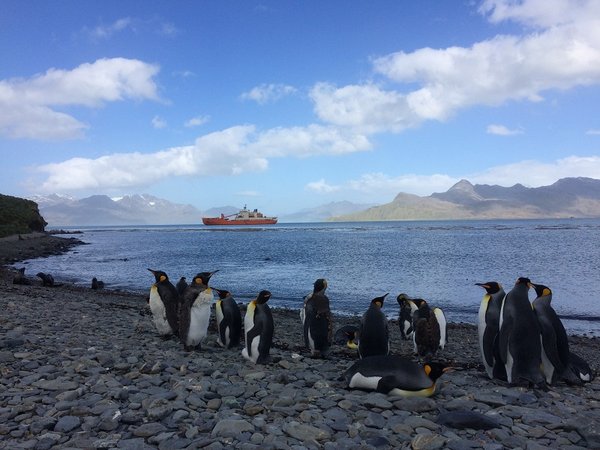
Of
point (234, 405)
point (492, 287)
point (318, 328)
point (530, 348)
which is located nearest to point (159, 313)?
point (318, 328)

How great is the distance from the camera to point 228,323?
7738mm

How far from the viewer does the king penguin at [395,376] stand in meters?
5.05

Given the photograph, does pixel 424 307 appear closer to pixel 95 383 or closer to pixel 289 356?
pixel 289 356

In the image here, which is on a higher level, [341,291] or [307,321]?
[307,321]

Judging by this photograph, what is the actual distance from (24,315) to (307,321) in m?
5.63

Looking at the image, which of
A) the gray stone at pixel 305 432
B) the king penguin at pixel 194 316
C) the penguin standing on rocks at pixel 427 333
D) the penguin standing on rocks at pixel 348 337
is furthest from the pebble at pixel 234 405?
the penguin standing on rocks at pixel 348 337

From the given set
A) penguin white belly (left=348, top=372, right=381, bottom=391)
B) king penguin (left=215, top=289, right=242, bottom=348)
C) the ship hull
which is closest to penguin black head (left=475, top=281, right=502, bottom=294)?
penguin white belly (left=348, top=372, right=381, bottom=391)

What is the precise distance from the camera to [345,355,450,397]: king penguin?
505 cm

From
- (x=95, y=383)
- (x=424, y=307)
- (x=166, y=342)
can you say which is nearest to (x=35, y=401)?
(x=95, y=383)

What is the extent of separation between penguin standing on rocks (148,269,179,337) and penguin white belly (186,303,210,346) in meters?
0.87

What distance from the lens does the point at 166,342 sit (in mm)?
7867

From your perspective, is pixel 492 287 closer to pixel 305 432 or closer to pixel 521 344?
pixel 521 344

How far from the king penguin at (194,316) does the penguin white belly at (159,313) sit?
85 cm

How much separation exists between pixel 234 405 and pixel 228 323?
122 inches
